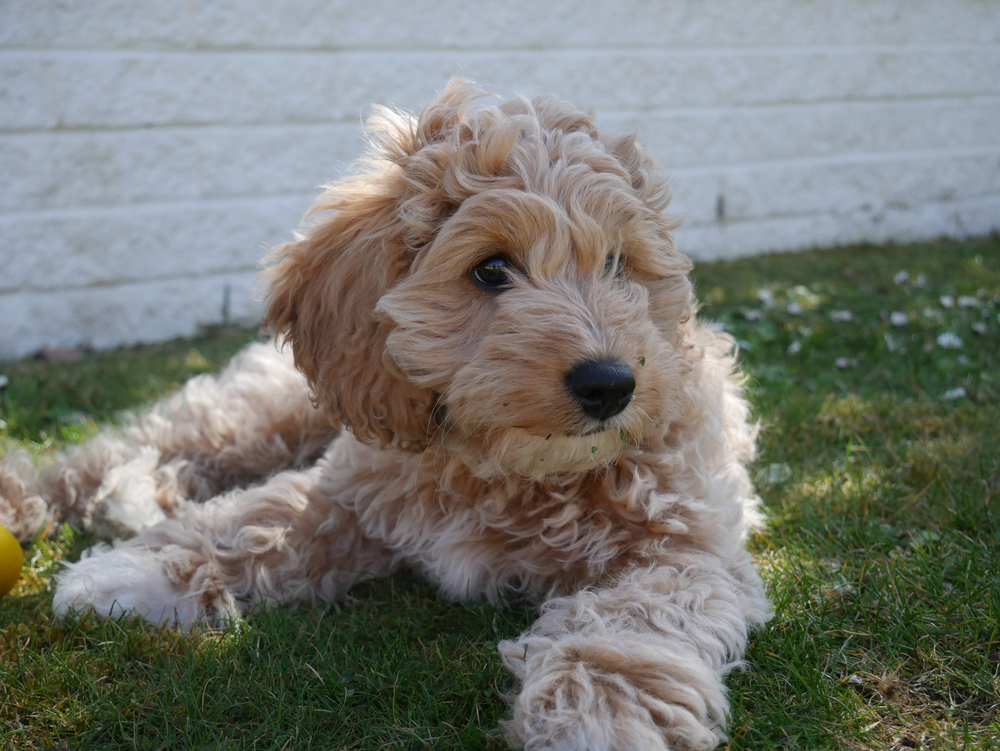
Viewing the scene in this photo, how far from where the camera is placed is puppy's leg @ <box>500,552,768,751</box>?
1750mm

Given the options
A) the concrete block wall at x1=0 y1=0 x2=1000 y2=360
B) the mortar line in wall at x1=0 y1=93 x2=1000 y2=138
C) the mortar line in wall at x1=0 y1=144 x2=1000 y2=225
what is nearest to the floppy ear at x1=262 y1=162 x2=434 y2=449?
the mortar line in wall at x1=0 y1=144 x2=1000 y2=225

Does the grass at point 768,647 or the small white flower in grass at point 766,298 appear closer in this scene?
the grass at point 768,647

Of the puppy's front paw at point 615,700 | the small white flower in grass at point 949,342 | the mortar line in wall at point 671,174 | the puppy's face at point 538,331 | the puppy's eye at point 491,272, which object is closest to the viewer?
the puppy's front paw at point 615,700

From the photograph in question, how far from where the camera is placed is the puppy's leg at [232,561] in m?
2.47

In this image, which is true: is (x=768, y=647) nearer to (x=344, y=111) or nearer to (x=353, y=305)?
(x=353, y=305)

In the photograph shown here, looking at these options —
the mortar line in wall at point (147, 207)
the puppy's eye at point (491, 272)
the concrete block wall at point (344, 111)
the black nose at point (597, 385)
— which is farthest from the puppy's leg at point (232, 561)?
the mortar line in wall at point (147, 207)

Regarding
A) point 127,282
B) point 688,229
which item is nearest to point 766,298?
point 688,229

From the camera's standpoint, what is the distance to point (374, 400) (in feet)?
7.82

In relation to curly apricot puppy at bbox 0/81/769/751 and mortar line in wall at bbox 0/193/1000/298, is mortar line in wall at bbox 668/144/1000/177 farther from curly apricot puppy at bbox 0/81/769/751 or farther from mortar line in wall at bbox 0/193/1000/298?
curly apricot puppy at bbox 0/81/769/751

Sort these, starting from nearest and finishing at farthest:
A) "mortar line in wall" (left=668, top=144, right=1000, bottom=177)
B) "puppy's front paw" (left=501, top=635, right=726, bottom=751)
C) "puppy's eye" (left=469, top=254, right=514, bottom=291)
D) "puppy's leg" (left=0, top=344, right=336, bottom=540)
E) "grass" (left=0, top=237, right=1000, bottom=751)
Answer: "puppy's front paw" (left=501, top=635, right=726, bottom=751)
"grass" (left=0, top=237, right=1000, bottom=751)
"puppy's eye" (left=469, top=254, right=514, bottom=291)
"puppy's leg" (left=0, top=344, right=336, bottom=540)
"mortar line in wall" (left=668, top=144, right=1000, bottom=177)

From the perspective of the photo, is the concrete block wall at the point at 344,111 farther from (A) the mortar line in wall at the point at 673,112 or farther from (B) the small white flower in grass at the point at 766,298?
(B) the small white flower in grass at the point at 766,298

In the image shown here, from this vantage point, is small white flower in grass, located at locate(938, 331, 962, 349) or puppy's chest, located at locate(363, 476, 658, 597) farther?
small white flower in grass, located at locate(938, 331, 962, 349)

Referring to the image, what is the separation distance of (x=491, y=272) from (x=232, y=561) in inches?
47.8

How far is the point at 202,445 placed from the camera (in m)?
3.46
